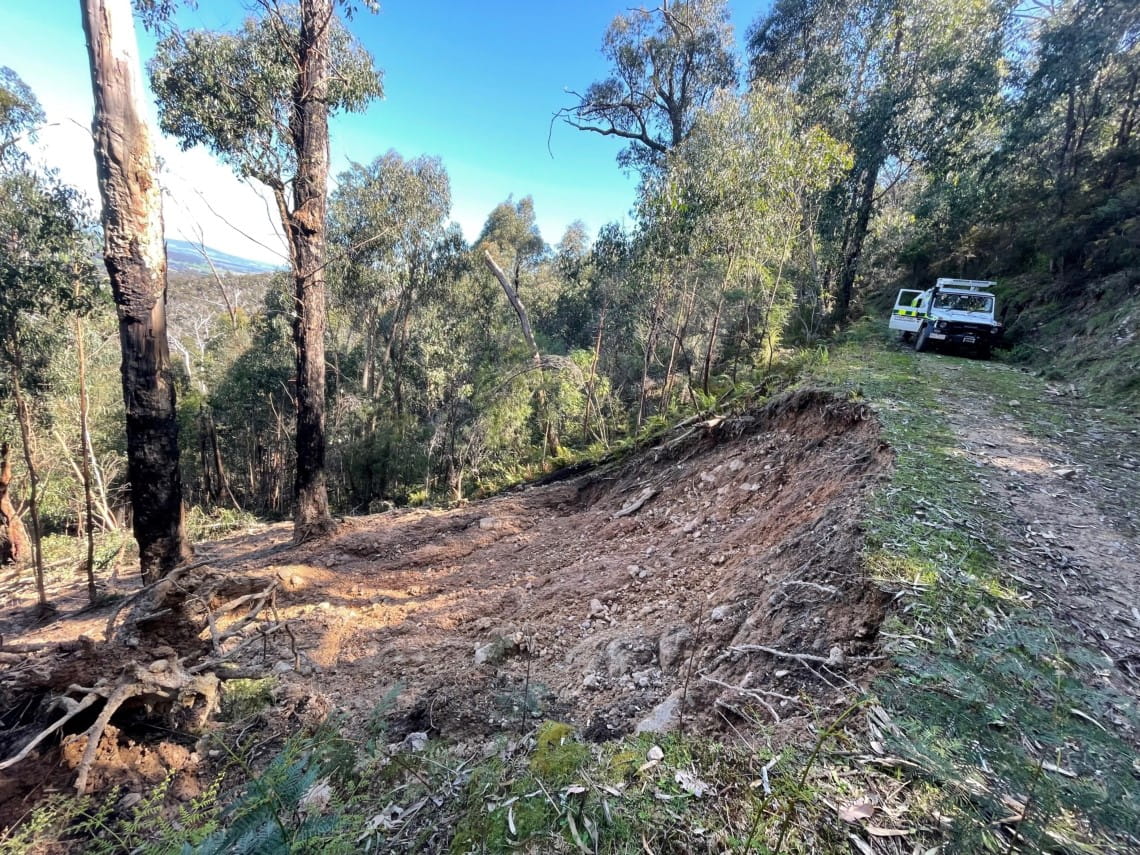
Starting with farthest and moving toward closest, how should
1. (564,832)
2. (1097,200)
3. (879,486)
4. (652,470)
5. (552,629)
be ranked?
(1097,200) → (652,470) → (552,629) → (879,486) → (564,832)

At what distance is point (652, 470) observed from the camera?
272 inches

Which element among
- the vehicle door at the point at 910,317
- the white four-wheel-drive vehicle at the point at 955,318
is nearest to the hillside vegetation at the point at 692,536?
the white four-wheel-drive vehicle at the point at 955,318

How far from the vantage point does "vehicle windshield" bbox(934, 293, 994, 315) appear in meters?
9.86

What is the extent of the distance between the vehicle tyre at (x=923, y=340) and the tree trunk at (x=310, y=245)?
36.0 ft

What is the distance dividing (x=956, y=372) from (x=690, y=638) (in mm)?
7363

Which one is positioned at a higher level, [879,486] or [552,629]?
[879,486]

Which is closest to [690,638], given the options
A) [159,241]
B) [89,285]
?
[159,241]

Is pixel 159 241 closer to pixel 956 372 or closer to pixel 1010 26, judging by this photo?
pixel 956 372

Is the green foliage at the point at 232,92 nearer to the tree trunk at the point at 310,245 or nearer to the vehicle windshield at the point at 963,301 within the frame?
the tree trunk at the point at 310,245

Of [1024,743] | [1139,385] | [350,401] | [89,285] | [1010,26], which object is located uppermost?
[1010,26]

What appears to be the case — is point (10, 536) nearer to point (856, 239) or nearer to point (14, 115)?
point (14, 115)

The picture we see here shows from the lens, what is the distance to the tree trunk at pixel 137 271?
13.1 ft

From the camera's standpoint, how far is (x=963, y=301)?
1002cm

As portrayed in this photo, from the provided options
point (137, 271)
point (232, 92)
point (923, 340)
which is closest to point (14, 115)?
point (232, 92)
